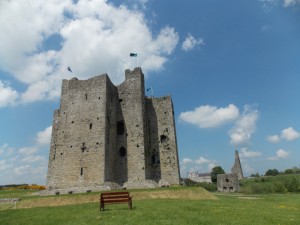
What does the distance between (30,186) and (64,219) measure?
2923cm

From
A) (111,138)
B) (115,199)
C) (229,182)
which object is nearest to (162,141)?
(111,138)

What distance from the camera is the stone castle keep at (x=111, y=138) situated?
28.2m

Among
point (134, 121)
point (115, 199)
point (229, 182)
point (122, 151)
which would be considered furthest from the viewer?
point (229, 182)

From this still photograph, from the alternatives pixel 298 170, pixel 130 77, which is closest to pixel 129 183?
pixel 130 77

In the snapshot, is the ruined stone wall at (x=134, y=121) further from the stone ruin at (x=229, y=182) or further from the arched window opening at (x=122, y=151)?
the stone ruin at (x=229, y=182)

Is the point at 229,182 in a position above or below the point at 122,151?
below

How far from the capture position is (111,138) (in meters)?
30.6

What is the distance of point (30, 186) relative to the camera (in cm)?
3812

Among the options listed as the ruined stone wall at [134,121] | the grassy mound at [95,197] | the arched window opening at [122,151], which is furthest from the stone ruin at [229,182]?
the grassy mound at [95,197]

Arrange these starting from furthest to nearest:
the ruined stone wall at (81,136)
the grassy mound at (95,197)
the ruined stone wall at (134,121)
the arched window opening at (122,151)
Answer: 1. the arched window opening at (122,151)
2. the ruined stone wall at (134,121)
3. the ruined stone wall at (81,136)
4. the grassy mound at (95,197)

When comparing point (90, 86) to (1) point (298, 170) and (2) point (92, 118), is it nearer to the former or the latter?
(2) point (92, 118)

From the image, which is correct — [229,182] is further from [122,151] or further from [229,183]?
[122,151]

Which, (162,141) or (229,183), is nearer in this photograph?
(162,141)

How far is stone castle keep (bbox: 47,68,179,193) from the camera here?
28.2 metres
